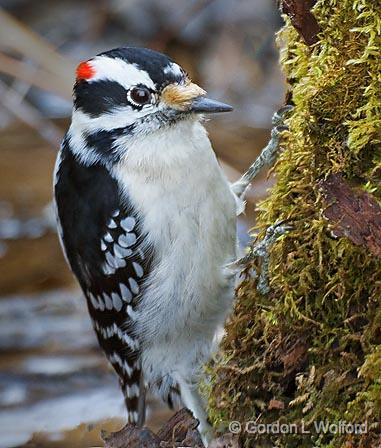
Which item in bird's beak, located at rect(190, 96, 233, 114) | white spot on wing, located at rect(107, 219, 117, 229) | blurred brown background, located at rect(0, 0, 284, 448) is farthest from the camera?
blurred brown background, located at rect(0, 0, 284, 448)

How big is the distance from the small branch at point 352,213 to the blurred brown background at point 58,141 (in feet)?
8.24

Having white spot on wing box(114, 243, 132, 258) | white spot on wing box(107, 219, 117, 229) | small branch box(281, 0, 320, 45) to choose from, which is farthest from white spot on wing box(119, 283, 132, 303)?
small branch box(281, 0, 320, 45)

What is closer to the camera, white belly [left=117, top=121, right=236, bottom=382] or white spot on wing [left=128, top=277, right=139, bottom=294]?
white belly [left=117, top=121, right=236, bottom=382]

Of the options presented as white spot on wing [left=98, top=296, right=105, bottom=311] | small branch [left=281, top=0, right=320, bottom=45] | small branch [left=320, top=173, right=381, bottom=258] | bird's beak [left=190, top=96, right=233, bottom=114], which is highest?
bird's beak [left=190, top=96, right=233, bottom=114]

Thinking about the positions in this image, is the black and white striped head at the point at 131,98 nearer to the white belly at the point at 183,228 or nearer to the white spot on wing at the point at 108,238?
the white belly at the point at 183,228

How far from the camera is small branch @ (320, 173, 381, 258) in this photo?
285 cm

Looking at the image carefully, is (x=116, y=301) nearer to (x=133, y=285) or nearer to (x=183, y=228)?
(x=133, y=285)

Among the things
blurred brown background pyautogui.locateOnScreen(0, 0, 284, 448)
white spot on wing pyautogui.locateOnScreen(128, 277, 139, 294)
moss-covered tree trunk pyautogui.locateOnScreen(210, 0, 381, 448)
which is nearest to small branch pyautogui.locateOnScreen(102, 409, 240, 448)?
moss-covered tree trunk pyautogui.locateOnScreen(210, 0, 381, 448)

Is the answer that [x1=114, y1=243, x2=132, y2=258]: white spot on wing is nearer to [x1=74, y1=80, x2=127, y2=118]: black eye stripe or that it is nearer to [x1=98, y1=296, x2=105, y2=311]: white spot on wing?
[x1=98, y1=296, x2=105, y2=311]: white spot on wing

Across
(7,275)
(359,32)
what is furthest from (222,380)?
(7,275)

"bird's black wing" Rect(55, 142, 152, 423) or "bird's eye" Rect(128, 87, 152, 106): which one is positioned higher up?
"bird's eye" Rect(128, 87, 152, 106)

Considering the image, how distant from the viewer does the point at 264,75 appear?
9898 millimetres

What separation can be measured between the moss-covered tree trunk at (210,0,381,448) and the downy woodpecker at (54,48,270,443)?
0.49 meters

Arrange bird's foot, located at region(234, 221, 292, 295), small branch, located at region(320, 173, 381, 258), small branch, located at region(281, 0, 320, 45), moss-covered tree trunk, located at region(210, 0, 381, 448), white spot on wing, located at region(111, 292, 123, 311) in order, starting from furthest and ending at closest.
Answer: white spot on wing, located at region(111, 292, 123, 311)
bird's foot, located at region(234, 221, 292, 295)
small branch, located at region(281, 0, 320, 45)
moss-covered tree trunk, located at region(210, 0, 381, 448)
small branch, located at region(320, 173, 381, 258)
